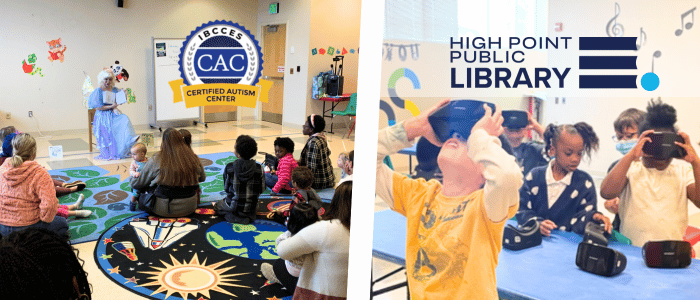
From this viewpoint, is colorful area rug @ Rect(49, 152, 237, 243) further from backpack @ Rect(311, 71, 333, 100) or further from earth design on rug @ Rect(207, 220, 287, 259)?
backpack @ Rect(311, 71, 333, 100)

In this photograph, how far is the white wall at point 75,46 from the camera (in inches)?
309

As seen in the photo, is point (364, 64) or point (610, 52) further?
point (364, 64)

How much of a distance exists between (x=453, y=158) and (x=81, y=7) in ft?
27.8

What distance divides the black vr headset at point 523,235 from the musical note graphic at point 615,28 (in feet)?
1.61

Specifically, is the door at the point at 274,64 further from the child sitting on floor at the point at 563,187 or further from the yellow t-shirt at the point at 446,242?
the child sitting on floor at the point at 563,187

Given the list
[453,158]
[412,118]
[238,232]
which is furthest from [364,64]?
[238,232]

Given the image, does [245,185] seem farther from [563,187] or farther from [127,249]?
[563,187]

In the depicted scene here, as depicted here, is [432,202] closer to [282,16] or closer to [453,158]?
[453,158]

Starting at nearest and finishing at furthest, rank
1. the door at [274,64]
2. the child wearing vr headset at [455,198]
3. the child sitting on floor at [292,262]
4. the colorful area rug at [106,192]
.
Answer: the child wearing vr headset at [455,198] → the child sitting on floor at [292,262] → the colorful area rug at [106,192] → the door at [274,64]

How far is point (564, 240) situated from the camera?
140 cm

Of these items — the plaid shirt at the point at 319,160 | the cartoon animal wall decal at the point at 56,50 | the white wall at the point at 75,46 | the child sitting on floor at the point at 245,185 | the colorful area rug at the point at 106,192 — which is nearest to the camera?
the colorful area rug at the point at 106,192

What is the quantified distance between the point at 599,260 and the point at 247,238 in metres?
2.93

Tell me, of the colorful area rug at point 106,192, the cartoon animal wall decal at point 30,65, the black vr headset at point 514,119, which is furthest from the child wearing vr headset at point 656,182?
the cartoon animal wall decal at point 30,65

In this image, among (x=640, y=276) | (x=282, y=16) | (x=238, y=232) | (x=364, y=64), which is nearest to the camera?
(x=640, y=276)
